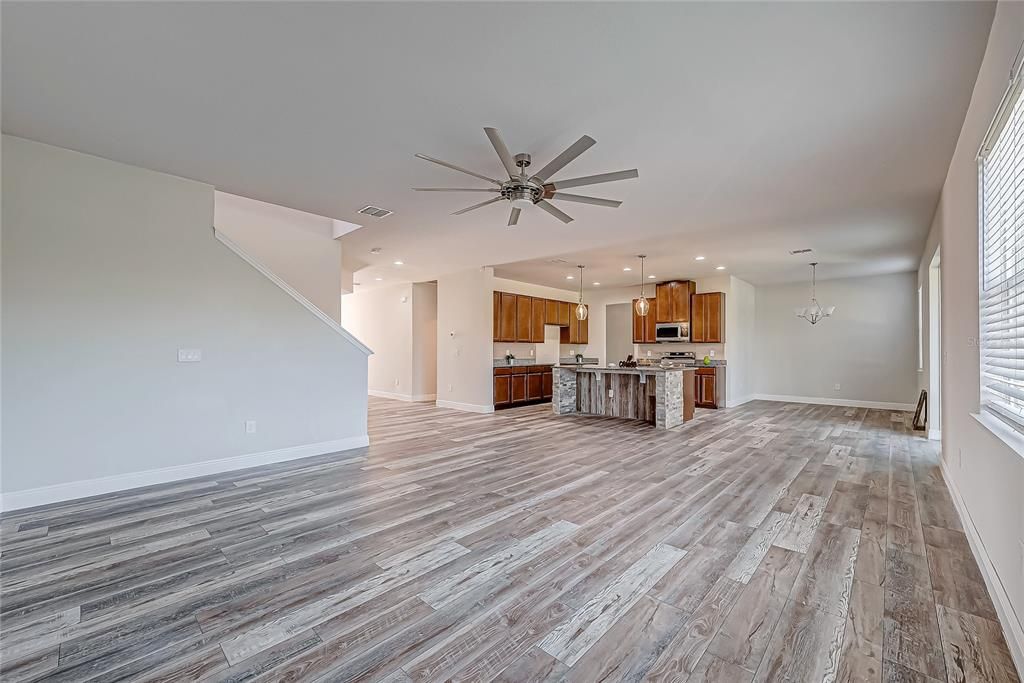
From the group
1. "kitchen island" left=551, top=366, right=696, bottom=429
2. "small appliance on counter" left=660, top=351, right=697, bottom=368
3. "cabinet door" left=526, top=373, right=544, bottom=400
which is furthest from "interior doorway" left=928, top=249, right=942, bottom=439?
"cabinet door" left=526, top=373, right=544, bottom=400

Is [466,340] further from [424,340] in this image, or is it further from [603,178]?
[603,178]

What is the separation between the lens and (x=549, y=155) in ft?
11.0

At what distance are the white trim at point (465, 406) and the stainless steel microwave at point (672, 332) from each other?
4.04 metres

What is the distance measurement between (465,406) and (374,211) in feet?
14.6

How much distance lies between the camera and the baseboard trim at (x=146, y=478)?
3.24m

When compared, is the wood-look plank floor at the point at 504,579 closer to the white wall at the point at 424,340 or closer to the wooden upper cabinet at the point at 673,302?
the wooden upper cabinet at the point at 673,302

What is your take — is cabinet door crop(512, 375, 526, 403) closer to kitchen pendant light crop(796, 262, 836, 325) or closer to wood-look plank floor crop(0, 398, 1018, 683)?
wood-look plank floor crop(0, 398, 1018, 683)

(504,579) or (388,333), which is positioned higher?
(388,333)

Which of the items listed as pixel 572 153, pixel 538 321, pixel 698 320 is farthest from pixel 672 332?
pixel 572 153

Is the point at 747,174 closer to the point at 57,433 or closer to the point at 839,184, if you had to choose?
the point at 839,184

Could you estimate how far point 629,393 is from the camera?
7.02 meters

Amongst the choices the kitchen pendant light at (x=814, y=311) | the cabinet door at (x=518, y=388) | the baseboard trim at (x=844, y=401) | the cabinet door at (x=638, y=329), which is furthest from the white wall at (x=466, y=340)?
the baseboard trim at (x=844, y=401)

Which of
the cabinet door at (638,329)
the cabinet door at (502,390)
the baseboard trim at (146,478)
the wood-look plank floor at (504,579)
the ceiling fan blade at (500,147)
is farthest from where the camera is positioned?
the cabinet door at (638,329)

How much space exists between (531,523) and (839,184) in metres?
3.99
